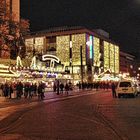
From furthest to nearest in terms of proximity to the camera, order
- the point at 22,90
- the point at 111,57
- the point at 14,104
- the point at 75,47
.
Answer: the point at 111,57 → the point at 75,47 → the point at 22,90 → the point at 14,104

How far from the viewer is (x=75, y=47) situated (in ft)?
383

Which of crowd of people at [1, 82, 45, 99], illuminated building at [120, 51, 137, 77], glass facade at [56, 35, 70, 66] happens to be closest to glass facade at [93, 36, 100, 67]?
glass facade at [56, 35, 70, 66]

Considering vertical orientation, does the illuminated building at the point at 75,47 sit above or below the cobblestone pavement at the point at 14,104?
above

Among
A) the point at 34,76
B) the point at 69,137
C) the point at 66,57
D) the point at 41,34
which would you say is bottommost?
the point at 69,137

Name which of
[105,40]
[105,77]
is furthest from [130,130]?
[105,40]

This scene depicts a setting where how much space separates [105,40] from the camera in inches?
5256

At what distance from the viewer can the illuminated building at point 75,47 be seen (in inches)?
4513

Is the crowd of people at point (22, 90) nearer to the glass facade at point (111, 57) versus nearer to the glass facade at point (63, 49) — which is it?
the glass facade at point (63, 49)

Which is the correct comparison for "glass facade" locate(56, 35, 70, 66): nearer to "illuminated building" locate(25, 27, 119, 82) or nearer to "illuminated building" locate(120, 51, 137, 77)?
"illuminated building" locate(25, 27, 119, 82)

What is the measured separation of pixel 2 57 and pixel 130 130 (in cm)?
5191

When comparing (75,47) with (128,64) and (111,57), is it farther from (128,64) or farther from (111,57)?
(128,64)

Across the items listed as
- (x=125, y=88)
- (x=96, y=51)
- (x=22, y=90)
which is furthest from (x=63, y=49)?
(x=125, y=88)

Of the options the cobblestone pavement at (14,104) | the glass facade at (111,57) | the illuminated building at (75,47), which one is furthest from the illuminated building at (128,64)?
the cobblestone pavement at (14,104)

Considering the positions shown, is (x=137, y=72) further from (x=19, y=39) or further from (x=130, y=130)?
(x=130, y=130)
